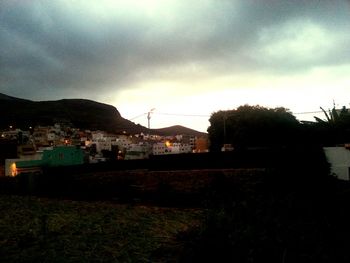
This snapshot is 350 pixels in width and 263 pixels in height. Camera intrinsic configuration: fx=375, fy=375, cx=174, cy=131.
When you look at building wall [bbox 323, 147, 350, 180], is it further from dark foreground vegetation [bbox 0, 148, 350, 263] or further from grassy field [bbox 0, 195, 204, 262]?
grassy field [bbox 0, 195, 204, 262]

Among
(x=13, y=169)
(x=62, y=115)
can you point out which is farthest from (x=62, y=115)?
(x=13, y=169)

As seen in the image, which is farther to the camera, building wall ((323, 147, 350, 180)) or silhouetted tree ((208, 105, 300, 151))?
silhouetted tree ((208, 105, 300, 151))

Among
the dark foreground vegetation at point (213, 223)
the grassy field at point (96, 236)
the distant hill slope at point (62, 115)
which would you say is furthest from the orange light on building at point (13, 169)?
the distant hill slope at point (62, 115)

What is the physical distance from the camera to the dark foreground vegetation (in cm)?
594

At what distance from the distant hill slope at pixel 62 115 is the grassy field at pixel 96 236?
138m

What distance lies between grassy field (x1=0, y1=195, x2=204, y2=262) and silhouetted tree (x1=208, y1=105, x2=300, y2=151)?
3173cm

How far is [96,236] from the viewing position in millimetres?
8781

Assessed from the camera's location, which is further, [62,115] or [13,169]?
[62,115]

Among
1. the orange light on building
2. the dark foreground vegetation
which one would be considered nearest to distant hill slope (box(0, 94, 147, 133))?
the orange light on building

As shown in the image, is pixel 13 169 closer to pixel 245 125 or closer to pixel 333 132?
pixel 245 125

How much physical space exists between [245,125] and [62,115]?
133368mm

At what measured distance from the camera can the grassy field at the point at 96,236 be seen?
6.93 m

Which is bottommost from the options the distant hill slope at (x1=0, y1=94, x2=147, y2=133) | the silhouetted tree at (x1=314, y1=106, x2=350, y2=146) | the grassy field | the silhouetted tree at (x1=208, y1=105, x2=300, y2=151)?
the grassy field

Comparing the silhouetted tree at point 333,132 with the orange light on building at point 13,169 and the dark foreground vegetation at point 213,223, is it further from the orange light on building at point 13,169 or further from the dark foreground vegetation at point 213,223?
the orange light on building at point 13,169
